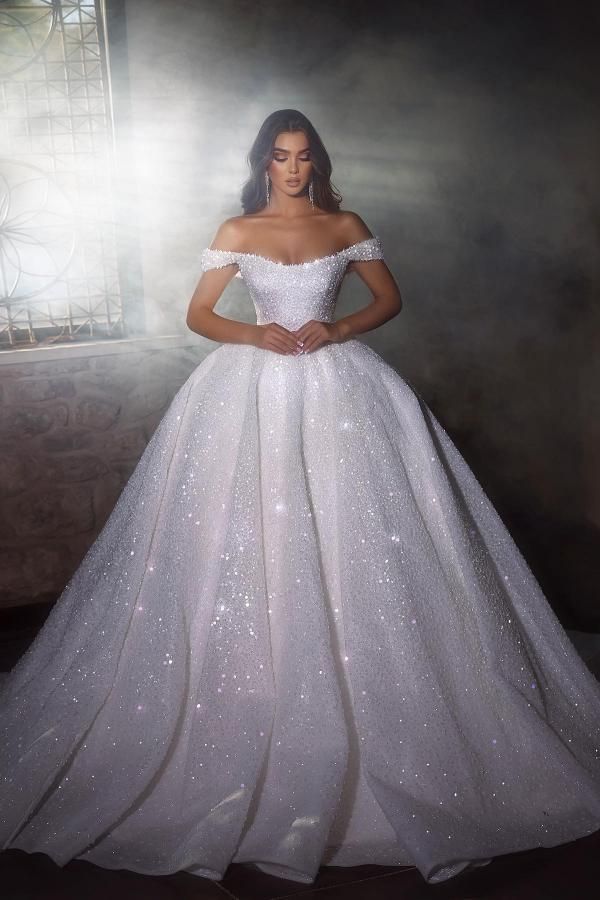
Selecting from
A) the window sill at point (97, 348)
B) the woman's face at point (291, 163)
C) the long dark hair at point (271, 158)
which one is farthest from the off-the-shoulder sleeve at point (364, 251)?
the window sill at point (97, 348)

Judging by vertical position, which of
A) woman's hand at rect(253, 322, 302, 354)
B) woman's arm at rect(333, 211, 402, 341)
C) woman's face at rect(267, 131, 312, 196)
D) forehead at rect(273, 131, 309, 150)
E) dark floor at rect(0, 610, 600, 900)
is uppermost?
forehead at rect(273, 131, 309, 150)

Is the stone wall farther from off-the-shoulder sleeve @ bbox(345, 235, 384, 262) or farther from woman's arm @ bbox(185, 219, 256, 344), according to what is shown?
off-the-shoulder sleeve @ bbox(345, 235, 384, 262)

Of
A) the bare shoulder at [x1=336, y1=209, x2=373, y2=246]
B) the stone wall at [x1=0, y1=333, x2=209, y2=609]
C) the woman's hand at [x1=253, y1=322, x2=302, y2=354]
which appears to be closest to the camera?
the woman's hand at [x1=253, y1=322, x2=302, y2=354]

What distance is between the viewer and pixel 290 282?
9.67 feet

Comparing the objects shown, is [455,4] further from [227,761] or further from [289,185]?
[227,761]

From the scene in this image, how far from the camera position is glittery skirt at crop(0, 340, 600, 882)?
2477 millimetres

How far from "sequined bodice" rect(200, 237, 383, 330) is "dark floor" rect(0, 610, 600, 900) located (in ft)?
5.00

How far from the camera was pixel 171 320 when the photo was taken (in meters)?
4.61

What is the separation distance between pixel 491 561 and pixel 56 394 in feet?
7.64

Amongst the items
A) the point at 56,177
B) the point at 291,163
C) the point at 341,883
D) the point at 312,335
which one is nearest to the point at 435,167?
the point at 56,177

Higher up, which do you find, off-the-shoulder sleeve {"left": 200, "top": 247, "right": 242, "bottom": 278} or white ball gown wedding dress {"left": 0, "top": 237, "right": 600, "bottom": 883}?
off-the-shoulder sleeve {"left": 200, "top": 247, "right": 242, "bottom": 278}

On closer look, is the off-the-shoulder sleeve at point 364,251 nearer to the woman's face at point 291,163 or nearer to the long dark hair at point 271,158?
the long dark hair at point 271,158

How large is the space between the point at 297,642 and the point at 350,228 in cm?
128

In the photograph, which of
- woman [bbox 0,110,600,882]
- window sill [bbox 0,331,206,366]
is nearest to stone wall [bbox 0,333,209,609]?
window sill [bbox 0,331,206,366]
